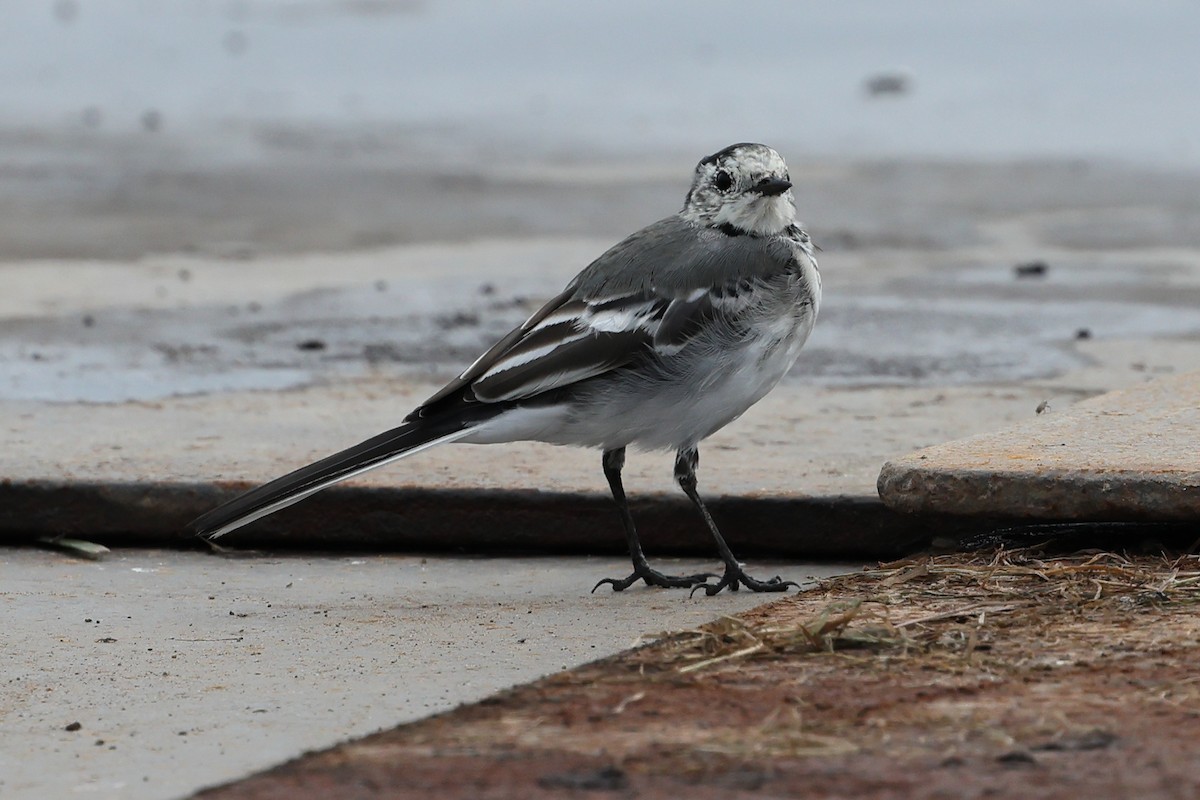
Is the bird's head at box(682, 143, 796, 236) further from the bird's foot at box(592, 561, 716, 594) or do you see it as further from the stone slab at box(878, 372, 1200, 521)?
the bird's foot at box(592, 561, 716, 594)

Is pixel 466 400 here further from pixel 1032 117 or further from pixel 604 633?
pixel 1032 117

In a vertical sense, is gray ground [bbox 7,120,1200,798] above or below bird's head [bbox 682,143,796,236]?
below

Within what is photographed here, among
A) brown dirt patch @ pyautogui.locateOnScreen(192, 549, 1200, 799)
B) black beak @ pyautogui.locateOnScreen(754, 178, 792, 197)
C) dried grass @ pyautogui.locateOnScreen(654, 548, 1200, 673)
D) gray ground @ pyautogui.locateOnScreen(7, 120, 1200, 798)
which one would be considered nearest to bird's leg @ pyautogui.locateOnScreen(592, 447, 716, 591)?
gray ground @ pyautogui.locateOnScreen(7, 120, 1200, 798)

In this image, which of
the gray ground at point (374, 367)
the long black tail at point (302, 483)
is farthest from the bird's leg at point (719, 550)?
the long black tail at point (302, 483)

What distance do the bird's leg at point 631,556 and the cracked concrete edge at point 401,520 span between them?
221 mm

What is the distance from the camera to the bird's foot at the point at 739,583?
5.45 meters

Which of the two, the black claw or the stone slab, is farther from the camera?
the black claw

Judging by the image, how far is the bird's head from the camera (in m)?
5.93

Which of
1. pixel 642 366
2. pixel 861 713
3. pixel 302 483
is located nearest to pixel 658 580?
pixel 642 366

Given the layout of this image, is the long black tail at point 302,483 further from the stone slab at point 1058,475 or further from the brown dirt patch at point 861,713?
the stone slab at point 1058,475

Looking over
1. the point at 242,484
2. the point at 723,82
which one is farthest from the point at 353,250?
the point at 723,82

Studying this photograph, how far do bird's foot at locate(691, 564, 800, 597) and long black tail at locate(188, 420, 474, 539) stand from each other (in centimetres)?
82

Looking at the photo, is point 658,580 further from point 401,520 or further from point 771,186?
point 771,186

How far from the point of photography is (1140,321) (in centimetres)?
1005
